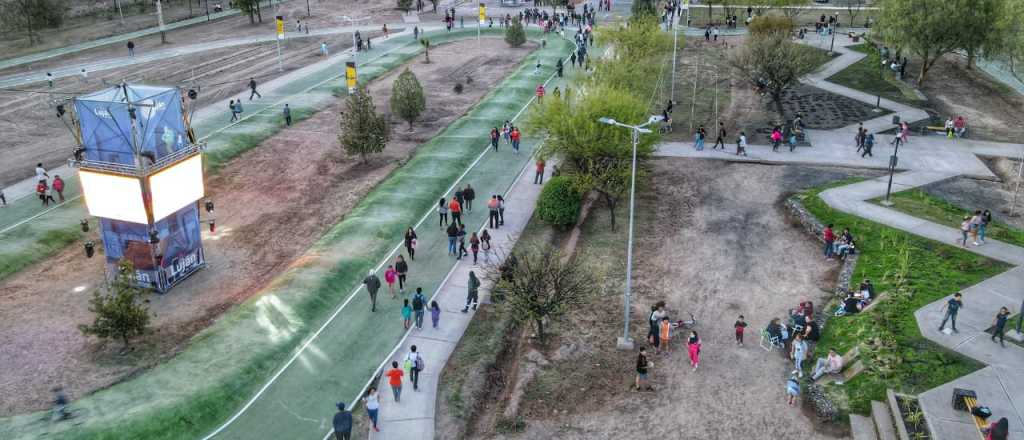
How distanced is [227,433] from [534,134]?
20656 millimetres

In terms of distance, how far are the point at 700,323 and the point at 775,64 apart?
2667 centimetres

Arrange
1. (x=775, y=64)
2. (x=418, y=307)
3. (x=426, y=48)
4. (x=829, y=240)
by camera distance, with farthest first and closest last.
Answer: (x=426, y=48) < (x=775, y=64) < (x=829, y=240) < (x=418, y=307)

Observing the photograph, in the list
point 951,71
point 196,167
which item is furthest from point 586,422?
point 951,71

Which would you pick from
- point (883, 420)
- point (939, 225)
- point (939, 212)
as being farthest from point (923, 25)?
point (883, 420)

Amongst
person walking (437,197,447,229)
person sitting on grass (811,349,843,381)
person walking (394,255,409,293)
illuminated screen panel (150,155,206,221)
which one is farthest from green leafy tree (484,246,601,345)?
illuminated screen panel (150,155,206,221)

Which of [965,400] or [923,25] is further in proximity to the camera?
[923,25]

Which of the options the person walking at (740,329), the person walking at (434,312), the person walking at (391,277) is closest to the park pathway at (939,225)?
the person walking at (740,329)

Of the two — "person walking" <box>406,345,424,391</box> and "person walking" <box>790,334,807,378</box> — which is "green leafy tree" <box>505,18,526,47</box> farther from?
"person walking" <box>406,345,424,391</box>

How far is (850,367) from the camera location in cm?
2242

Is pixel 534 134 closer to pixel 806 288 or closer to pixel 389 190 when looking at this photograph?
pixel 389 190

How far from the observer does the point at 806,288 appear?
28141mm

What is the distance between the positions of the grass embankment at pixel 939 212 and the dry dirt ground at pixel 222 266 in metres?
25.0

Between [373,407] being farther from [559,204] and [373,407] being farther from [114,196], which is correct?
[559,204]

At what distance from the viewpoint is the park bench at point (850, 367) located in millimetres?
22047
